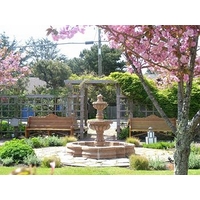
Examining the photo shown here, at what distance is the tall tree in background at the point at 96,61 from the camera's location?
10.5 metres

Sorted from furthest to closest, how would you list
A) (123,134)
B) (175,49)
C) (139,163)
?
(123,134) < (139,163) < (175,49)

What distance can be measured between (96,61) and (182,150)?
39.3ft

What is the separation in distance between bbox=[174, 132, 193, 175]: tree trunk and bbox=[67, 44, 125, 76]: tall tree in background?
12.8ft

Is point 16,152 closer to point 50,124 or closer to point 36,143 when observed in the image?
point 36,143

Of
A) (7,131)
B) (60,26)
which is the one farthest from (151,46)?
(7,131)

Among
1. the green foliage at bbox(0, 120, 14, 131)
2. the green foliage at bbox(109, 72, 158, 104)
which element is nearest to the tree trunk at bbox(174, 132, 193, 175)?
the green foliage at bbox(109, 72, 158, 104)

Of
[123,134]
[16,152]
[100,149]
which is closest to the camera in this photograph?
[16,152]

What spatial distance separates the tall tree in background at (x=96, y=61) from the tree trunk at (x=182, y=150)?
3909 millimetres

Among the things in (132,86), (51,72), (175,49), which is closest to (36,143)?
(132,86)

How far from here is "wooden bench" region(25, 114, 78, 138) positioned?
8656 mm

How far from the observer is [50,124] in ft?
28.9

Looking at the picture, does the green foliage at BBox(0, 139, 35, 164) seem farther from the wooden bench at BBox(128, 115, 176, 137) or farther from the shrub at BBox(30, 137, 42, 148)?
the wooden bench at BBox(128, 115, 176, 137)
